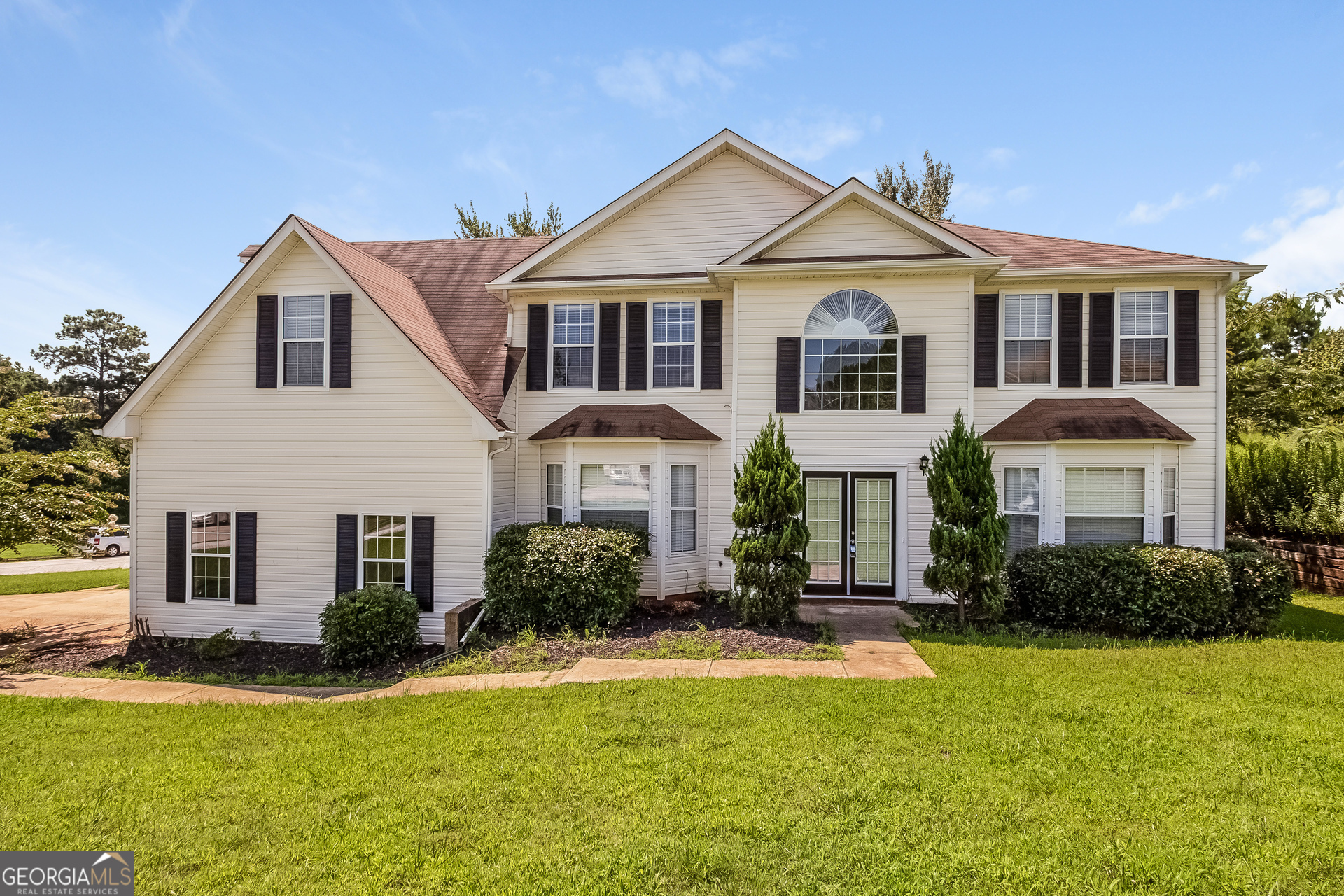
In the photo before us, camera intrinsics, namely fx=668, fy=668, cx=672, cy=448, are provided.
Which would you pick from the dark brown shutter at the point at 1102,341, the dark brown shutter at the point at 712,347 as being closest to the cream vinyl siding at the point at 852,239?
the dark brown shutter at the point at 712,347

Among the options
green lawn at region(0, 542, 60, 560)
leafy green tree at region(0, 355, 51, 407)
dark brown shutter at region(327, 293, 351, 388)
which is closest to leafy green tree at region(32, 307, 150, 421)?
leafy green tree at region(0, 355, 51, 407)

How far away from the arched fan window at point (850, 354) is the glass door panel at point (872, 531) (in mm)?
1361

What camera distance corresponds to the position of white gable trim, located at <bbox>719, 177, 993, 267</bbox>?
11219 mm

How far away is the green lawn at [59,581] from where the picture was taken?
17750 millimetres

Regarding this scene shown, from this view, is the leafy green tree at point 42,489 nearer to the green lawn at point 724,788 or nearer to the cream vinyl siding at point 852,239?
the green lawn at point 724,788

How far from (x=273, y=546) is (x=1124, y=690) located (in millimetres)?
12484

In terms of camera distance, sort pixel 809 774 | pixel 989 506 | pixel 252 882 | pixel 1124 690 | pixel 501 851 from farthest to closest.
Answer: pixel 989 506 < pixel 1124 690 < pixel 809 774 < pixel 501 851 < pixel 252 882

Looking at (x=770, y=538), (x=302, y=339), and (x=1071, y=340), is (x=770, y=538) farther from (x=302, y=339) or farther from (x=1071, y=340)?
(x=302, y=339)

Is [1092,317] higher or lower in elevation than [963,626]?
higher

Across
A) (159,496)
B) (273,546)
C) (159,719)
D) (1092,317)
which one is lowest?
(159,719)

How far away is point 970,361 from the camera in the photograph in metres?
11.4

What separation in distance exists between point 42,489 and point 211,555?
10.4ft

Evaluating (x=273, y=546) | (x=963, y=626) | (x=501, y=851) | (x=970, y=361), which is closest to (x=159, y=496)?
(x=273, y=546)

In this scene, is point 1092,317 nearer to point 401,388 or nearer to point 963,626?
point 963,626
